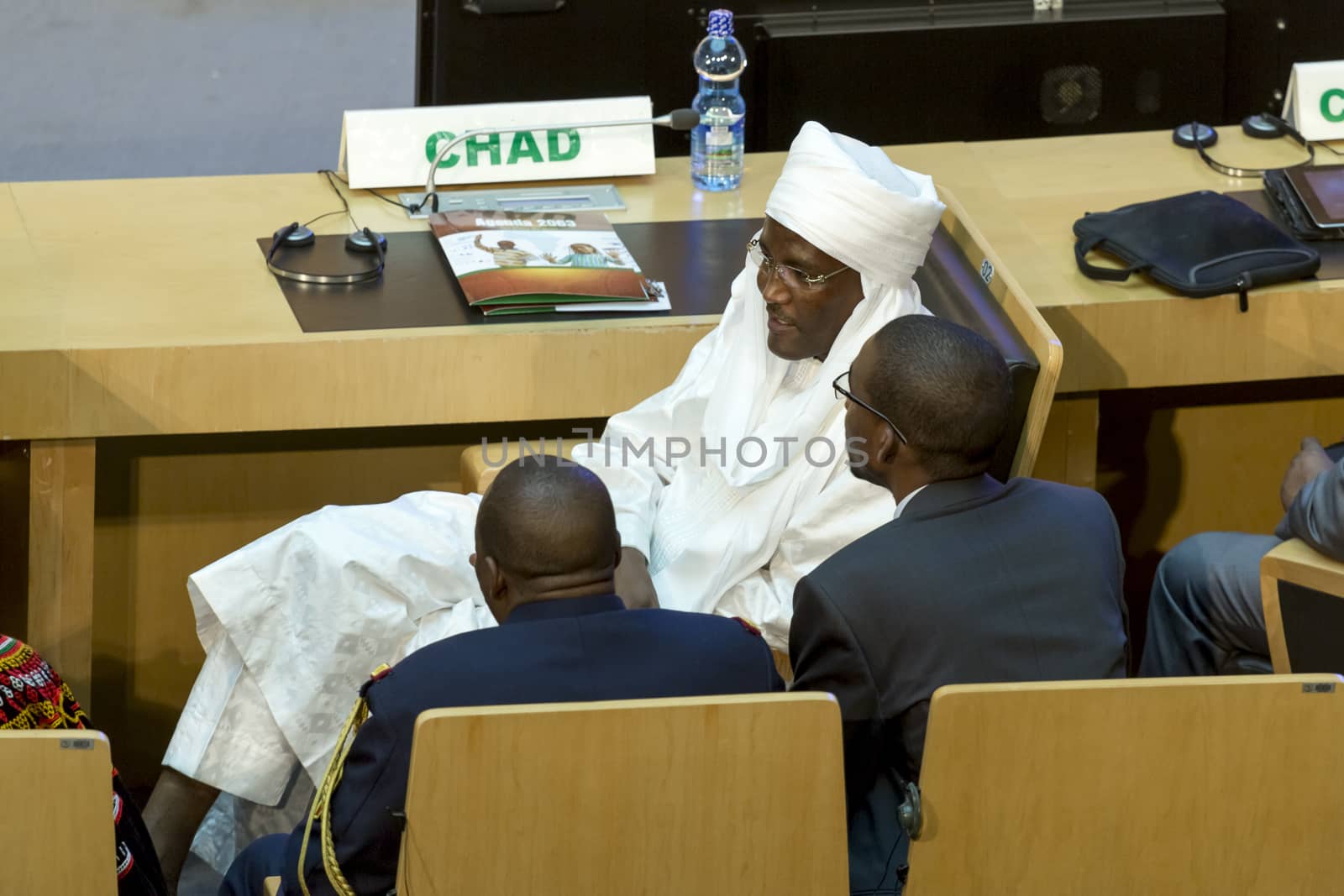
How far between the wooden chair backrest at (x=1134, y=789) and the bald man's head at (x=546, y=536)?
441 millimetres

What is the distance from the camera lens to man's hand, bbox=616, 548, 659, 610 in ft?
8.38

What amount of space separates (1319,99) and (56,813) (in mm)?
3168

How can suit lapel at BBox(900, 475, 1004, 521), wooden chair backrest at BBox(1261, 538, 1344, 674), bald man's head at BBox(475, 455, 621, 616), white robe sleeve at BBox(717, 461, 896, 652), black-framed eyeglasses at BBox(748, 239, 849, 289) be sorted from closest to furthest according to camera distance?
bald man's head at BBox(475, 455, 621, 616) → suit lapel at BBox(900, 475, 1004, 521) → wooden chair backrest at BBox(1261, 538, 1344, 674) → white robe sleeve at BBox(717, 461, 896, 652) → black-framed eyeglasses at BBox(748, 239, 849, 289)

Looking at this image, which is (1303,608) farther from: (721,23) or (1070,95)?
(1070,95)

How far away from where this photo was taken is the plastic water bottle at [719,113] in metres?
3.63

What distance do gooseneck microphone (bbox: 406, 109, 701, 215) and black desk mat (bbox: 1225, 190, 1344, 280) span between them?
1090 mm

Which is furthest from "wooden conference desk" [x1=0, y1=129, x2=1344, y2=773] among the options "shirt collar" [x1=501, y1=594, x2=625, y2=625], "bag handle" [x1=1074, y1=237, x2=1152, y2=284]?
"shirt collar" [x1=501, y1=594, x2=625, y2=625]

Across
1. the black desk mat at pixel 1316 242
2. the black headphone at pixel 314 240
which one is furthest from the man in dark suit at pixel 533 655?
the black desk mat at pixel 1316 242

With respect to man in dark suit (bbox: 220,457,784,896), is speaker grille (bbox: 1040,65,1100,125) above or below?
above

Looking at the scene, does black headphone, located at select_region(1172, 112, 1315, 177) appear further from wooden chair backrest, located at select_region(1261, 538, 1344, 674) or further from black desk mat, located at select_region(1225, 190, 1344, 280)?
wooden chair backrest, located at select_region(1261, 538, 1344, 674)

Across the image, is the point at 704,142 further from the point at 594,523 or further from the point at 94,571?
the point at 594,523

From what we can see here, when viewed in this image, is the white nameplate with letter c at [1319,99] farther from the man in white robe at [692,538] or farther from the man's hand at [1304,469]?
the man in white robe at [692,538]

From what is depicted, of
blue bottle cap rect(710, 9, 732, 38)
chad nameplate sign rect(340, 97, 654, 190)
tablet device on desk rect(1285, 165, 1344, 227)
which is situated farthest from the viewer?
blue bottle cap rect(710, 9, 732, 38)

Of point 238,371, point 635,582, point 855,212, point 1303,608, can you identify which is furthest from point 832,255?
point 238,371
